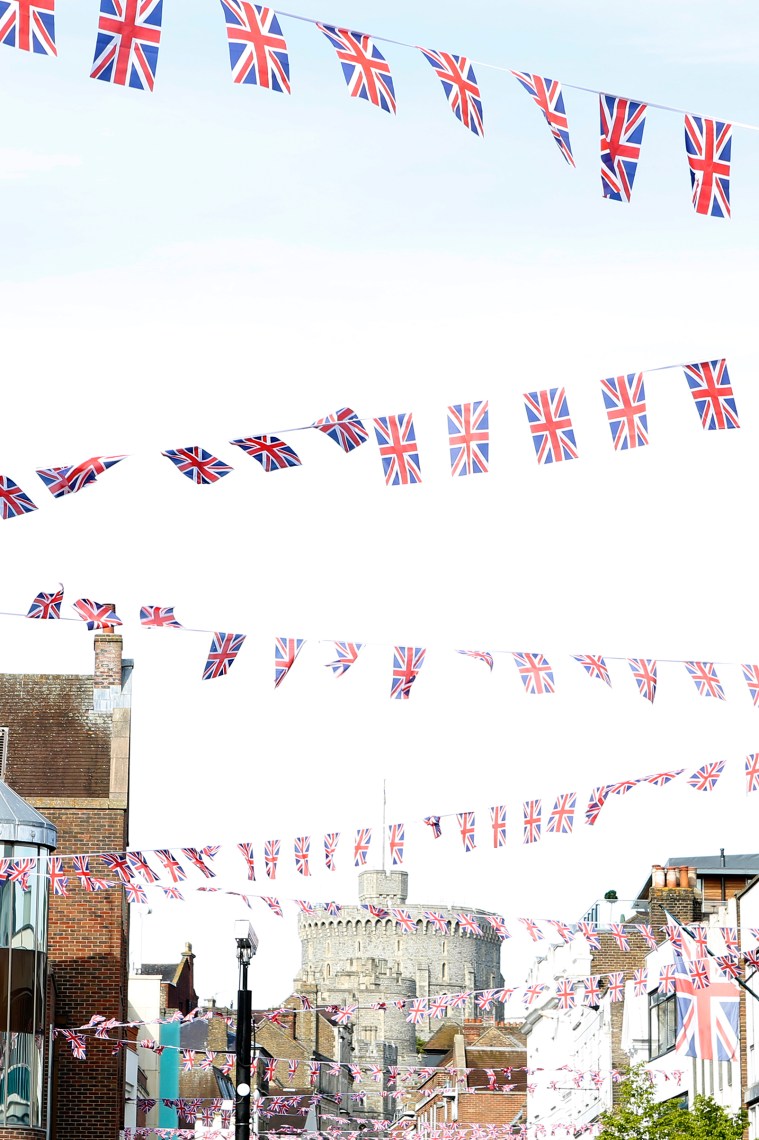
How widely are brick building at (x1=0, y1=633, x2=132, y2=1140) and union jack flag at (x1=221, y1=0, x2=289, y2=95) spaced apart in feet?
75.7

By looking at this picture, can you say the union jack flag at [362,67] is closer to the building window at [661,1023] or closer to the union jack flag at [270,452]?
the union jack flag at [270,452]

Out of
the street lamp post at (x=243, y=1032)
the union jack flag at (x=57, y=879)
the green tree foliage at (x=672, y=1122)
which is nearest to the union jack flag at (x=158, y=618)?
the street lamp post at (x=243, y=1032)

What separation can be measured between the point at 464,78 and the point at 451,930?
147m

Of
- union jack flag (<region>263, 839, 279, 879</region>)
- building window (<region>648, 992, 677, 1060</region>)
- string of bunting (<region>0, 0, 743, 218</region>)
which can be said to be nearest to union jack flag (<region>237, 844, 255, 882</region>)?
union jack flag (<region>263, 839, 279, 879</region>)

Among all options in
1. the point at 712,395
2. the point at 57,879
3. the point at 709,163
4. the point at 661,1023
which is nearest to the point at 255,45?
the point at 709,163

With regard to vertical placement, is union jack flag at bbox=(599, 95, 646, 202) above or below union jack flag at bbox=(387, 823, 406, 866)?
above

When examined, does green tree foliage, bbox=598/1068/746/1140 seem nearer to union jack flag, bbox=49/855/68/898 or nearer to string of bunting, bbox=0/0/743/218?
union jack flag, bbox=49/855/68/898

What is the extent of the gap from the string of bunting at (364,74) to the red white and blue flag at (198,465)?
368cm

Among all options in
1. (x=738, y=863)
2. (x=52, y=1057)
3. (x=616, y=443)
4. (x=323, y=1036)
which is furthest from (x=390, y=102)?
(x=323, y=1036)

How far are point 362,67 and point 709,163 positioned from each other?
2.43 meters

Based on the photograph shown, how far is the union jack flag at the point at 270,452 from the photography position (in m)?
14.1

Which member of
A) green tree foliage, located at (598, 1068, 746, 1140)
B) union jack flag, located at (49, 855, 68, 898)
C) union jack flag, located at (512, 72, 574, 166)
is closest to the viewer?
union jack flag, located at (512, 72, 574, 166)

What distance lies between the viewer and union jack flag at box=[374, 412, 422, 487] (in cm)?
1424

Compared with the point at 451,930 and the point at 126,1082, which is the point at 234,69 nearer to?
the point at 126,1082
